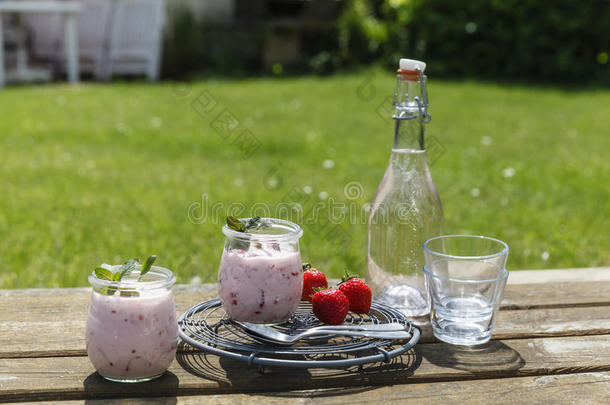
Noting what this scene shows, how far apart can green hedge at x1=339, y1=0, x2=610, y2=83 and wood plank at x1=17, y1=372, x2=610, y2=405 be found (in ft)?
27.9

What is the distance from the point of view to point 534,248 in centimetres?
357

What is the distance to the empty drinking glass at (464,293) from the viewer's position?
1323 millimetres

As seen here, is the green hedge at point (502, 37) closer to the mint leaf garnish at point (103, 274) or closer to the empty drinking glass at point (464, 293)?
the empty drinking glass at point (464, 293)

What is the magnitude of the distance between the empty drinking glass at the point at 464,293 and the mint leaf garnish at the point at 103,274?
1.96 feet

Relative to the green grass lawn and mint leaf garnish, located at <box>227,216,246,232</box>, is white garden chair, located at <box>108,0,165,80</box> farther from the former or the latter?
mint leaf garnish, located at <box>227,216,246,232</box>

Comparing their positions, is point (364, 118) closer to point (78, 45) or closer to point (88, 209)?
point (88, 209)

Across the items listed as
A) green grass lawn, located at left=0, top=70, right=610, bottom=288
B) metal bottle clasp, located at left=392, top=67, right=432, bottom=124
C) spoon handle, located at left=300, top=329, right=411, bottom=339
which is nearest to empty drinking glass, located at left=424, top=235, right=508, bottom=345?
spoon handle, located at left=300, top=329, right=411, bottom=339

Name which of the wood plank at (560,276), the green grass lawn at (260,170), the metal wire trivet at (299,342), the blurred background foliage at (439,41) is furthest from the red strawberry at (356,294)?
the blurred background foliage at (439,41)

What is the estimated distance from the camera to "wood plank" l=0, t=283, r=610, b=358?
134 cm

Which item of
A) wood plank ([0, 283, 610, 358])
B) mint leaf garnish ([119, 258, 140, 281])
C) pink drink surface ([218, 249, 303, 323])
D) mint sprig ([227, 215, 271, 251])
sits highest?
mint sprig ([227, 215, 271, 251])

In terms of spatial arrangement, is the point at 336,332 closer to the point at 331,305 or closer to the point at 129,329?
the point at 331,305

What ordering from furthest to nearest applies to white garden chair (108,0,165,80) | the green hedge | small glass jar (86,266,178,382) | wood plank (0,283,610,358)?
white garden chair (108,0,165,80) → the green hedge → wood plank (0,283,610,358) → small glass jar (86,266,178,382)

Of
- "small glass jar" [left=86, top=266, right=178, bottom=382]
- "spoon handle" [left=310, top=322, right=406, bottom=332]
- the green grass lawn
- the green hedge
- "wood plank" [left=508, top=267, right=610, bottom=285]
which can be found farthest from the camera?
the green hedge

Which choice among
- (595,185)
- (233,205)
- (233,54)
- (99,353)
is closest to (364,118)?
(595,185)
